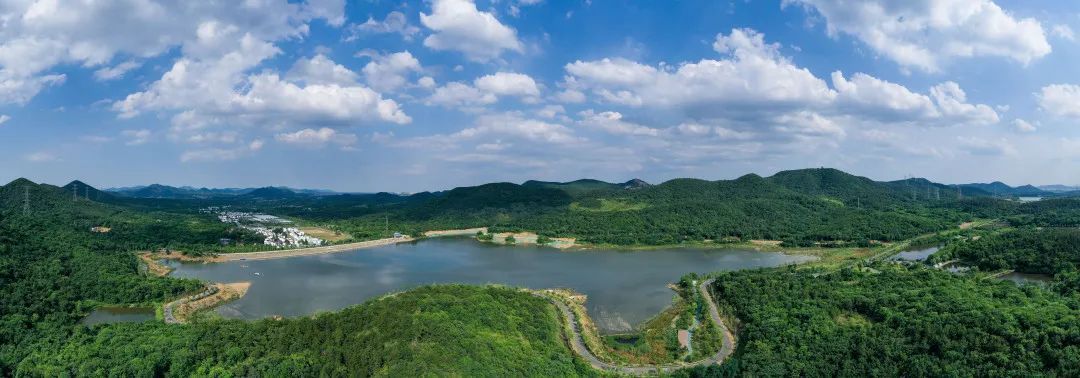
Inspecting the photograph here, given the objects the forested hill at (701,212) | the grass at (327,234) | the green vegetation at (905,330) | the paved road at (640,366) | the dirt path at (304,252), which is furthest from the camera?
the grass at (327,234)

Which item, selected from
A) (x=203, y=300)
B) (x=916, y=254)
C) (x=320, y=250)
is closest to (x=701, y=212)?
(x=916, y=254)

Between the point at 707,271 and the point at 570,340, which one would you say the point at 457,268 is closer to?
the point at 707,271

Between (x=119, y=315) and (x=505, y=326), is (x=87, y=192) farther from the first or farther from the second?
(x=505, y=326)

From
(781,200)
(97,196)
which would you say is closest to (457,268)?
(781,200)

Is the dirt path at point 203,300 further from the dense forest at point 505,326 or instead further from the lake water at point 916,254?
the lake water at point 916,254

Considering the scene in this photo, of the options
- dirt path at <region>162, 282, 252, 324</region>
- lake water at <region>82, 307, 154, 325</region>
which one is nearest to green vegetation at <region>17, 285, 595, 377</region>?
dirt path at <region>162, 282, 252, 324</region>

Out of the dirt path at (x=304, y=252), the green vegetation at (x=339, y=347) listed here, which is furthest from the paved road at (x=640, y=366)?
the dirt path at (x=304, y=252)

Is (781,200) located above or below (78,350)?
above
